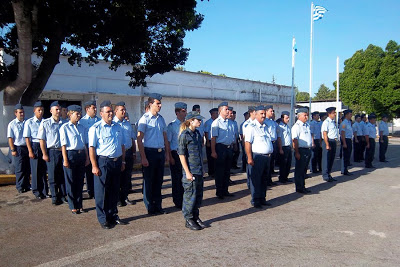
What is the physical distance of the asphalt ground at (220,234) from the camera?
13.4ft

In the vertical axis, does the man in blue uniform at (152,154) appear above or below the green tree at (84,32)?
below

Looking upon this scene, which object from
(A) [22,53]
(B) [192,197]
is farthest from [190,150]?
(A) [22,53]

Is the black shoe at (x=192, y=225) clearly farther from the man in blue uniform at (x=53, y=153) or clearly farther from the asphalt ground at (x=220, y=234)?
the man in blue uniform at (x=53, y=153)

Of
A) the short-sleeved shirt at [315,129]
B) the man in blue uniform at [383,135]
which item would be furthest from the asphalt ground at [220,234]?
the man in blue uniform at [383,135]

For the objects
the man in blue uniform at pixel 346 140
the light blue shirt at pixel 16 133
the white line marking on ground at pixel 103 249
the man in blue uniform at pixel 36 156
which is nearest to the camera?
the white line marking on ground at pixel 103 249

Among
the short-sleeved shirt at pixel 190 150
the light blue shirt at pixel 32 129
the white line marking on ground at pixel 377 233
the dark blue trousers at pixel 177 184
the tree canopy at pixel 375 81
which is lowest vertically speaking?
the white line marking on ground at pixel 377 233

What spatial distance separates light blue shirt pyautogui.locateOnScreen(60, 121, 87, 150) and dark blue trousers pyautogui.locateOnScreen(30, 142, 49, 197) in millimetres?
1629

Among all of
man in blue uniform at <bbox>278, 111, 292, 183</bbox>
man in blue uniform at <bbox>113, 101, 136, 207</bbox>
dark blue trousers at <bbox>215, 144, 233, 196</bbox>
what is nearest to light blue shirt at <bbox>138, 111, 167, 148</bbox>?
man in blue uniform at <bbox>113, 101, 136, 207</bbox>

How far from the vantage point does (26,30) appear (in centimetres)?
823

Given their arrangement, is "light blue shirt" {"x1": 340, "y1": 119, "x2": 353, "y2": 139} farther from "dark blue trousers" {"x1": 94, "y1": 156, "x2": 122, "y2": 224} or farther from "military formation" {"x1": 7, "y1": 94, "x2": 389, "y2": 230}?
"dark blue trousers" {"x1": 94, "y1": 156, "x2": 122, "y2": 224}

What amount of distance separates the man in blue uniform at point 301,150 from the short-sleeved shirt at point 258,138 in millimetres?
1404

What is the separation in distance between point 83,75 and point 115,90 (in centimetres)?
201

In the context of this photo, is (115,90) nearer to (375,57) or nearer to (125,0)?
(125,0)

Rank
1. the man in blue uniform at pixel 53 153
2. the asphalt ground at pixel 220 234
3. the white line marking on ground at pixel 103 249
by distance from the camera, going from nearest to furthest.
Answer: the white line marking on ground at pixel 103 249
the asphalt ground at pixel 220 234
the man in blue uniform at pixel 53 153
